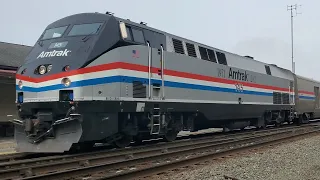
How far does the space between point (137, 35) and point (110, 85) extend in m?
2.25

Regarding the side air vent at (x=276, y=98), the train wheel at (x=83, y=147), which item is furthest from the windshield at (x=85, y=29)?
the side air vent at (x=276, y=98)

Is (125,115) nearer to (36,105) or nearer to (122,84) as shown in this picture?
(122,84)

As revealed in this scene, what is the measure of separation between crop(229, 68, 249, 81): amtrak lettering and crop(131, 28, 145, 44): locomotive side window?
21.3ft

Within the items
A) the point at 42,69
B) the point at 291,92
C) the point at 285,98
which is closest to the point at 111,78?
the point at 42,69

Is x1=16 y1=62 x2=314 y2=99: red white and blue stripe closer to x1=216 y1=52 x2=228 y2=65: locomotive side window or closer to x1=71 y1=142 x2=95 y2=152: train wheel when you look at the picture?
x1=216 y1=52 x2=228 y2=65: locomotive side window

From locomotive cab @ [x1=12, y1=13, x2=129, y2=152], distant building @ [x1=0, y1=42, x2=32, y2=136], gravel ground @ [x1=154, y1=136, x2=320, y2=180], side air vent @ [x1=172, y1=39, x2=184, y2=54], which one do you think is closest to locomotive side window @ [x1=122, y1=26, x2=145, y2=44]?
locomotive cab @ [x1=12, y1=13, x2=129, y2=152]

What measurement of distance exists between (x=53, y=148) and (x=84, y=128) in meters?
1.00

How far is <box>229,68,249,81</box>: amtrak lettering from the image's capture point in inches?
671

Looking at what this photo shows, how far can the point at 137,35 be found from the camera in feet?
37.9

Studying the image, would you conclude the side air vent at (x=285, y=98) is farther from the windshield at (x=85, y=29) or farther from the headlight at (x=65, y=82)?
the headlight at (x=65, y=82)

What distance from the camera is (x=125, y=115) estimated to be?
11023 millimetres

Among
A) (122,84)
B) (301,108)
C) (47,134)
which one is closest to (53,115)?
(47,134)

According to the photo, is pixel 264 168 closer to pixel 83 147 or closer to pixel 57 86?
pixel 83 147

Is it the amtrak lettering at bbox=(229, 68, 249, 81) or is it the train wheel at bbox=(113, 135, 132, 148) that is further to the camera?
the amtrak lettering at bbox=(229, 68, 249, 81)
